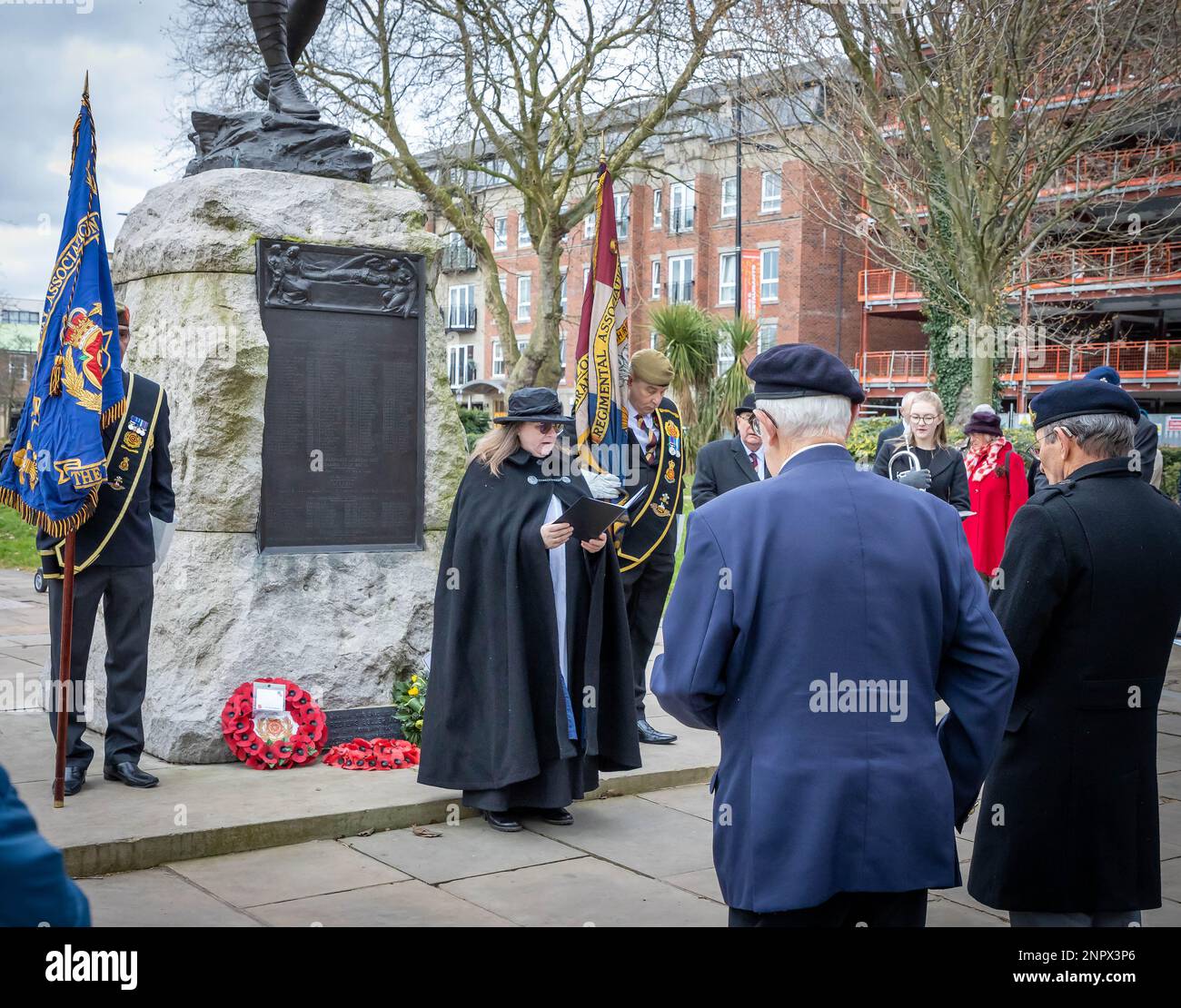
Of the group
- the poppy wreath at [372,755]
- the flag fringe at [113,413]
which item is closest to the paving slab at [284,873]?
the poppy wreath at [372,755]

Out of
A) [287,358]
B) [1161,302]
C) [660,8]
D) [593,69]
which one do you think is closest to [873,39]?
[660,8]

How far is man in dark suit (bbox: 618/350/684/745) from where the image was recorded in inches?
290

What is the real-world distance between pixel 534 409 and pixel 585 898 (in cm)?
221

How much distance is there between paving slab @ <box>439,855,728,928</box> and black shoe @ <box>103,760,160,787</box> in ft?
5.81

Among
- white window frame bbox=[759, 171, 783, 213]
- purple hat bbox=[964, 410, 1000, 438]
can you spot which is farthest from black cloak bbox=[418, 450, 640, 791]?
white window frame bbox=[759, 171, 783, 213]

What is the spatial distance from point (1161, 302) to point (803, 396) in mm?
37422

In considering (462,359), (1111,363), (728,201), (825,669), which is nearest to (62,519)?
(825,669)

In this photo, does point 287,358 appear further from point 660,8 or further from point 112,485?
point 660,8

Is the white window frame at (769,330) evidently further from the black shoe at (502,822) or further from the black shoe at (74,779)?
the black shoe at (74,779)
